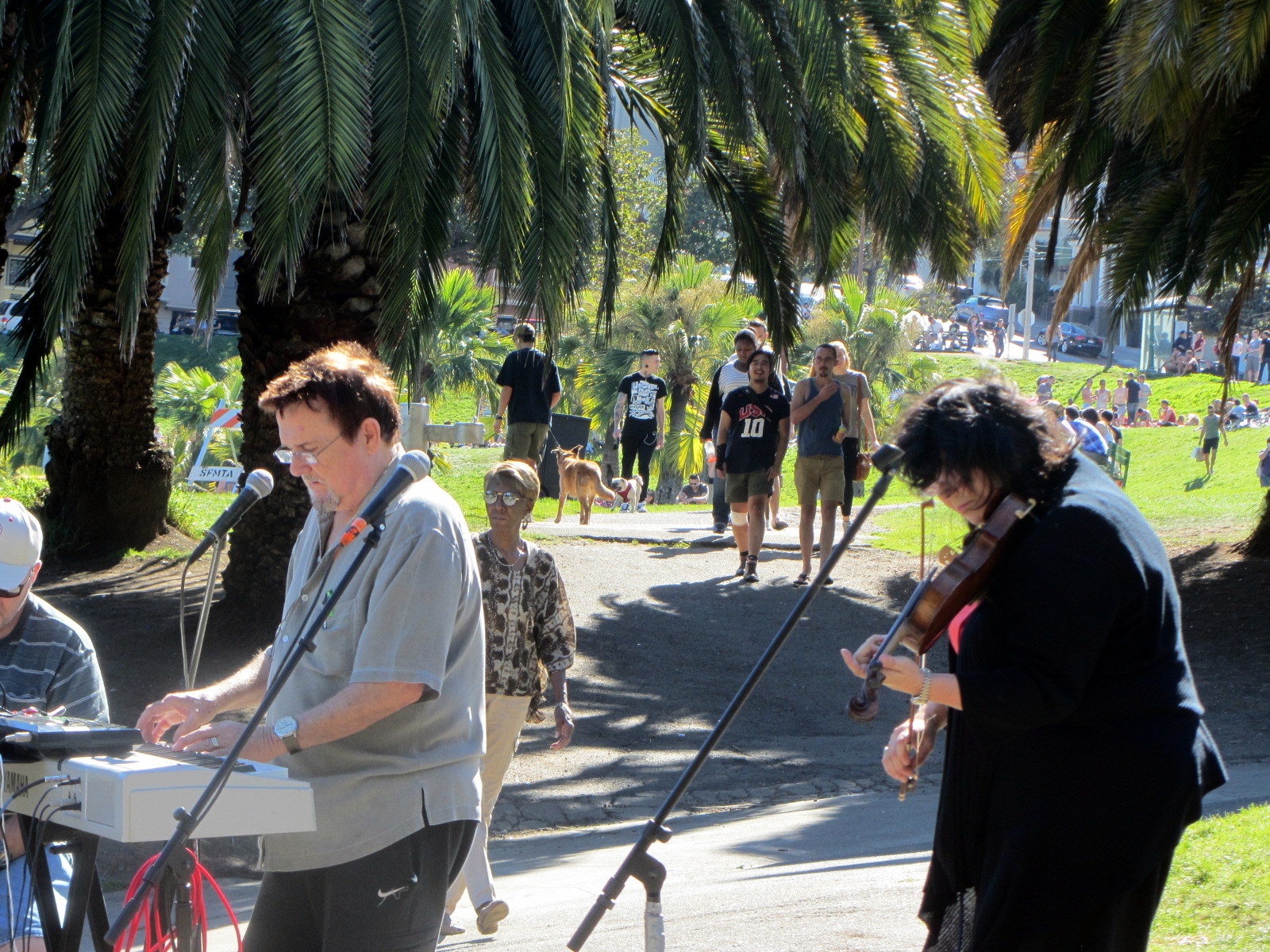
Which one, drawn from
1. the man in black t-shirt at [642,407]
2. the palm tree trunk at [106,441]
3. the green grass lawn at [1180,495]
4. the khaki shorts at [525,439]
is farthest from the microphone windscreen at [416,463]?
the man in black t-shirt at [642,407]

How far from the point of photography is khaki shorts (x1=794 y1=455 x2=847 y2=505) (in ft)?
36.3

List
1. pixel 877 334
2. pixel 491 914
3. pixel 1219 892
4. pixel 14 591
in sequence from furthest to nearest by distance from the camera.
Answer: pixel 877 334, pixel 491 914, pixel 1219 892, pixel 14 591

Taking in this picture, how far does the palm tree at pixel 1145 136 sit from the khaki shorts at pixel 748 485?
3.38 meters

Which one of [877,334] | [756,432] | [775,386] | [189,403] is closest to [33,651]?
[756,432]

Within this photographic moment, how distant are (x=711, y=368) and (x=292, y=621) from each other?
26.9 meters

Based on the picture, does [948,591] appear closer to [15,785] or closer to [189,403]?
[15,785]

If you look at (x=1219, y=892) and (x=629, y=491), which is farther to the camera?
(x=629, y=491)

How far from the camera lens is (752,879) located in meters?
5.71

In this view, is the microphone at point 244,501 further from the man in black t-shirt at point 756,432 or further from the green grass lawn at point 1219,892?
the man in black t-shirt at point 756,432

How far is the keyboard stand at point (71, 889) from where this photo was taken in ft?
10.5

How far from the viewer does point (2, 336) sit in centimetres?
4688

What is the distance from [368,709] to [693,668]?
23.3 feet

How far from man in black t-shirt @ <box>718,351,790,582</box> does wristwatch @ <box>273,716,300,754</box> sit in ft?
27.9

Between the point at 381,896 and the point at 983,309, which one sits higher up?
the point at 983,309
